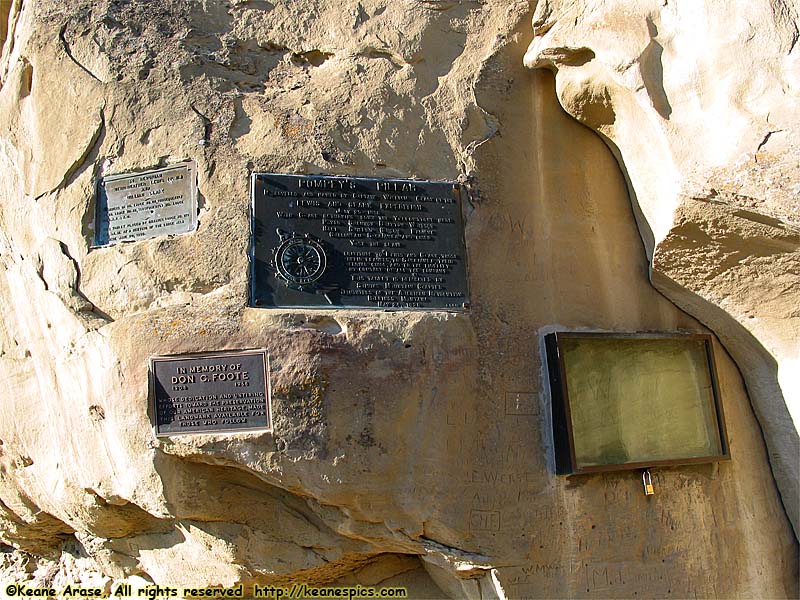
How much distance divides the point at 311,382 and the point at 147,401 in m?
0.80

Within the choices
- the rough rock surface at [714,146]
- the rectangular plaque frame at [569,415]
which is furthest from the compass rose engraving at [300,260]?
the rough rock surface at [714,146]

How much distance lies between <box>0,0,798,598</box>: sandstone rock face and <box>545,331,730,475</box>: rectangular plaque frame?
7 centimetres

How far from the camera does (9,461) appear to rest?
14.8 ft

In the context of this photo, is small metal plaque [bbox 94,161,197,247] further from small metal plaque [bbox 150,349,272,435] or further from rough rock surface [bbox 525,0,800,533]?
rough rock surface [bbox 525,0,800,533]

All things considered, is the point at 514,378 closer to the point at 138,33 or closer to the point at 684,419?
the point at 684,419

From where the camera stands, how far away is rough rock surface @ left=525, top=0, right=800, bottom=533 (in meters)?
3.68

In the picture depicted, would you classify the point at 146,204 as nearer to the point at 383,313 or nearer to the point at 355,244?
the point at 355,244

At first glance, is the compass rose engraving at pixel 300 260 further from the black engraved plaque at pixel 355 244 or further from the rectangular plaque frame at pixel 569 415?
the rectangular plaque frame at pixel 569 415

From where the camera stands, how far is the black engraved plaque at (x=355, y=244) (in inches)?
155

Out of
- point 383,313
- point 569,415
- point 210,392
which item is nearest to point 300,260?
point 383,313

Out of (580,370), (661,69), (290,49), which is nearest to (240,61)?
(290,49)

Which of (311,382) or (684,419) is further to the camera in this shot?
(684,419)

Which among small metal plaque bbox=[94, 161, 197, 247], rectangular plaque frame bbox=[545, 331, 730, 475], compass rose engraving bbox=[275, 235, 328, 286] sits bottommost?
rectangular plaque frame bbox=[545, 331, 730, 475]

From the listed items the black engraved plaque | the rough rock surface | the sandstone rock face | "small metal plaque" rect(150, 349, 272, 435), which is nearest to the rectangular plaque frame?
the sandstone rock face
